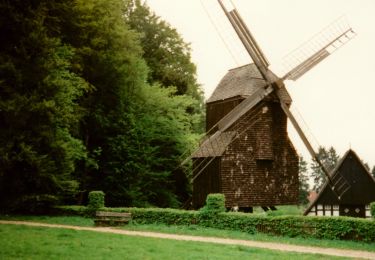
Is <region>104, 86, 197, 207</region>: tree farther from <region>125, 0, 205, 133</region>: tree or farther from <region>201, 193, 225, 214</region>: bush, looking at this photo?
<region>201, 193, 225, 214</region>: bush

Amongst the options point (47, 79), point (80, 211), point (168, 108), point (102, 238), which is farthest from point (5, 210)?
point (168, 108)

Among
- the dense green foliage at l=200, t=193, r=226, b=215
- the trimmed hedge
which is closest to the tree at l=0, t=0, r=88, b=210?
the trimmed hedge

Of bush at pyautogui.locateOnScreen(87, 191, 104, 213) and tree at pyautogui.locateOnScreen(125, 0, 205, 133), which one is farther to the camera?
tree at pyautogui.locateOnScreen(125, 0, 205, 133)

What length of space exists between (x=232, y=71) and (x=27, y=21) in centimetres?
1341

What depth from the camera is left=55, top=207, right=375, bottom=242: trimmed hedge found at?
16625mm

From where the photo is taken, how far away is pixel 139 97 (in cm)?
3253

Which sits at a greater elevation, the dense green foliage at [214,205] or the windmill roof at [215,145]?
the windmill roof at [215,145]

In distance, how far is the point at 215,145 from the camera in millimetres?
25156

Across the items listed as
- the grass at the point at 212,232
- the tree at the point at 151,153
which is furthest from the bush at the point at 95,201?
the tree at the point at 151,153

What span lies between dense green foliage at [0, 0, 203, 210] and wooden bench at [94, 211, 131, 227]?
4212 mm

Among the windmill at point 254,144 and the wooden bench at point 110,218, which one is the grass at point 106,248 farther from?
the windmill at point 254,144

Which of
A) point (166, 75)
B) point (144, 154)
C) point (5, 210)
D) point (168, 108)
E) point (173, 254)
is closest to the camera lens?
point (173, 254)

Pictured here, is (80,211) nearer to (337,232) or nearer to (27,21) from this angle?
(27,21)

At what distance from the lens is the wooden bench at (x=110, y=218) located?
20.1 metres
